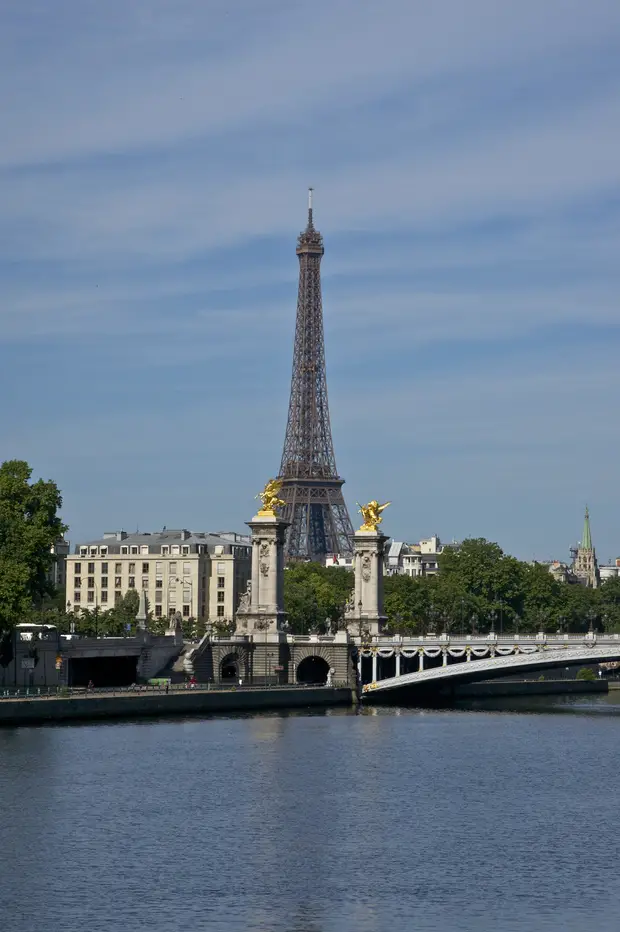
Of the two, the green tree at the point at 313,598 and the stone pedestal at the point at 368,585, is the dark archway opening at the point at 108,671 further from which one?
the green tree at the point at 313,598

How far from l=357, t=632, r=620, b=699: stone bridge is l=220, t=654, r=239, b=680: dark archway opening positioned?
18.2 feet

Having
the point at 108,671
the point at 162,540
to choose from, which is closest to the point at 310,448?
the point at 162,540

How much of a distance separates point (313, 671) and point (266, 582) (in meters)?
5.06

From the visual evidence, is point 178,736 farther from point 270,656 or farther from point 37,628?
point 270,656

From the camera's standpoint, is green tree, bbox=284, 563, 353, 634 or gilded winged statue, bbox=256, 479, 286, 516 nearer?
gilded winged statue, bbox=256, 479, 286, 516

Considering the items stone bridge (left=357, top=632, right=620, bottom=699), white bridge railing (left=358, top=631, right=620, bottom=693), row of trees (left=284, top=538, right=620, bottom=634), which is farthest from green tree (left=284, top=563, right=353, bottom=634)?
white bridge railing (left=358, top=631, right=620, bottom=693)

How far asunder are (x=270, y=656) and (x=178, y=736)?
77.4 ft

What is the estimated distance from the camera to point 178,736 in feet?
Result: 204

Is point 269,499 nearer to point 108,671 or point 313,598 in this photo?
point 108,671

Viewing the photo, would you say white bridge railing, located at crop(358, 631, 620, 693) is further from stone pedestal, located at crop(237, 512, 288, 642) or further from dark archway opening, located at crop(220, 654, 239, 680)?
dark archway opening, located at crop(220, 654, 239, 680)

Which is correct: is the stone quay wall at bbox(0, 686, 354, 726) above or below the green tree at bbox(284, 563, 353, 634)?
below

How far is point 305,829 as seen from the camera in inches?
1693

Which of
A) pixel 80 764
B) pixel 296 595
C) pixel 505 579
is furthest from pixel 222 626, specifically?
pixel 80 764

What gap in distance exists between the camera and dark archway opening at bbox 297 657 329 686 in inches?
3442
